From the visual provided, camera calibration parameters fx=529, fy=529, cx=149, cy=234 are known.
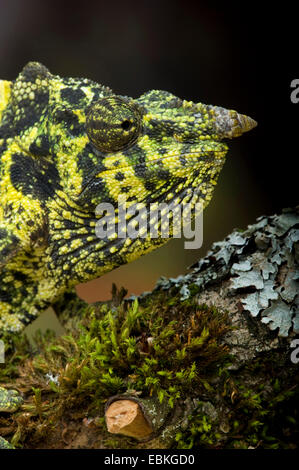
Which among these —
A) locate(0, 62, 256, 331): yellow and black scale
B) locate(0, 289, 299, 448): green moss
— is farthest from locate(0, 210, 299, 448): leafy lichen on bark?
locate(0, 62, 256, 331): yellow and black scale

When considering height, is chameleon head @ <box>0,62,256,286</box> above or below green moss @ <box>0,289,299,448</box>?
above

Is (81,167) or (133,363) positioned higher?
(81,167)

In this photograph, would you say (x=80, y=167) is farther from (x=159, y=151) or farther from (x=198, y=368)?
(x=198, y=368)

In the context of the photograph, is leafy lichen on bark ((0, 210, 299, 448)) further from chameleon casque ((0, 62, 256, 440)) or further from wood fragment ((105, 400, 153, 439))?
chameleon casque ((0, 62, 256, 440))

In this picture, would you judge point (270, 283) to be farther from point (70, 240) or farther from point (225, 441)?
point (70, 240)

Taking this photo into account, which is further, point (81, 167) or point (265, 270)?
point (81, 167)

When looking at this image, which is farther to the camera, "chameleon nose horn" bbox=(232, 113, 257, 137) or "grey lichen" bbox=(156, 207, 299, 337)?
"chameleon nose horn" bbox=(232, 113, 257, 137)

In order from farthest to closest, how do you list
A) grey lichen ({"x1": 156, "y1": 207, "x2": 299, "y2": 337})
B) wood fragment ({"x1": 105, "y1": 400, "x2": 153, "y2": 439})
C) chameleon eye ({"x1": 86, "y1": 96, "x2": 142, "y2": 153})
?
chameleon eye ({"x1": 86, "y1": 96, "x2": 142, "y2": 153})
grey lichen ({"x1": 156, "y1": 207, "x2": 299, "y2": 337})
wood fragment ({"x1": 105, "y1": 400, "x2": 153, "y2": 439})

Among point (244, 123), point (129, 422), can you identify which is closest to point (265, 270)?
point (244, 123)
